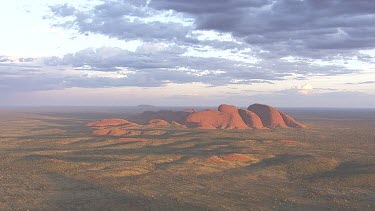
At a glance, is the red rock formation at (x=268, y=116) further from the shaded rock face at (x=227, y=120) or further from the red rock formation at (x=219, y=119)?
the red rock formation at (x=219, y=119)

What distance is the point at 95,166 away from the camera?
4769cm

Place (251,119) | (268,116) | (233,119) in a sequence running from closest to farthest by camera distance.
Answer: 1. (233,119)
2. (251,119)
3. (268,116)

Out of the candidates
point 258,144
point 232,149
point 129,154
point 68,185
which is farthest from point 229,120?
point 68,185

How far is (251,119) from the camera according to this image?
123250 millimetres

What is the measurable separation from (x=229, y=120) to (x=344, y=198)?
291 feet

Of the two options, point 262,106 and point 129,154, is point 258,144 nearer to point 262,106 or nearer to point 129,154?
point 129,154

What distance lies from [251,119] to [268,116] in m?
8.62

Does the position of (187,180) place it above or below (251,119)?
below

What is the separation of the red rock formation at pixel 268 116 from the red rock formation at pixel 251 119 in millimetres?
3014

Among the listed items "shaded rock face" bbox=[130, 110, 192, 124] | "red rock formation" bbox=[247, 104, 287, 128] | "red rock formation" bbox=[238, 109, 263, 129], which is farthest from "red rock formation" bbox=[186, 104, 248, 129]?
"red rock formation" bbox=[247, 104, 287, 128]

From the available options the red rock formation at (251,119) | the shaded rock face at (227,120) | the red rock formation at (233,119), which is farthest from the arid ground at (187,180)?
the red rock formation at (251,119)

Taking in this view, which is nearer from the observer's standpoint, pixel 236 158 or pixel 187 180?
pixel 187 180

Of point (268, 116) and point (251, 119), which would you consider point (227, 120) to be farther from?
point (268, 116)

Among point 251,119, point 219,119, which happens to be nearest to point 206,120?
point 219,119
